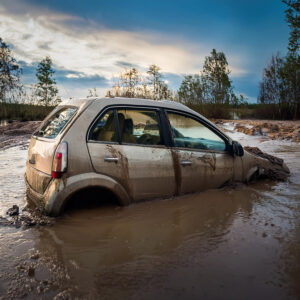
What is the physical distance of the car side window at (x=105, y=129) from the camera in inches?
144

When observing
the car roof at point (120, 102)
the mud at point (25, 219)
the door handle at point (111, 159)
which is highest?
the car roof at point (120, 102)

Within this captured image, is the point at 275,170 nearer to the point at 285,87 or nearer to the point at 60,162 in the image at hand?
the point at 60,162

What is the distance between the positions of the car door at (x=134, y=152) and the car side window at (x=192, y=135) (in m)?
0.28

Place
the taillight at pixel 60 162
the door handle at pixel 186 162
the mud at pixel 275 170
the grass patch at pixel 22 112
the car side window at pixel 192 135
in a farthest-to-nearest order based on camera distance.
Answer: the grass patch at pixel 22 112
the mud at pixel 275 170
the car side window at pixel 192 135
the door handle at pixel 186 162
the taillight at pixel 60 162

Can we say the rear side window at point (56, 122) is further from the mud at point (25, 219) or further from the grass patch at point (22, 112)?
the grass patch at point (22, 112)

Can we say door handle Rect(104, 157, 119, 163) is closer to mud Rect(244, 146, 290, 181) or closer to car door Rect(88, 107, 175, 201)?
car door Rect(88, 107, 175, 201)

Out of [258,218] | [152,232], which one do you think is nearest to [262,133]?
[258,218]

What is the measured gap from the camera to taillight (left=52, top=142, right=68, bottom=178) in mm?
3359

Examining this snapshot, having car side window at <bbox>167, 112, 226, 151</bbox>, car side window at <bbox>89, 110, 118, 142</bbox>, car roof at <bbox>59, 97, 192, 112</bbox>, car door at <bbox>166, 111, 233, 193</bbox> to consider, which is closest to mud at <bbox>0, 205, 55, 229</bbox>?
car side window at <bbox>89, 110, 118, 142</bbox>

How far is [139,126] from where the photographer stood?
4.09m

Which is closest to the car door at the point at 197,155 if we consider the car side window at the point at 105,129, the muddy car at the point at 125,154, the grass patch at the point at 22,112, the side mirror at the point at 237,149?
the muddy car at the point at 125,154

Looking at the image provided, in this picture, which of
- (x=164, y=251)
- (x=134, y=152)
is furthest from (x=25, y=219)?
(x=164, y=251)

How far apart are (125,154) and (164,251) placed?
1339 mm

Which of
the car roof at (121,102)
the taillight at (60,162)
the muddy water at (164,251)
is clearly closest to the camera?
the muddy water at (164,251)
